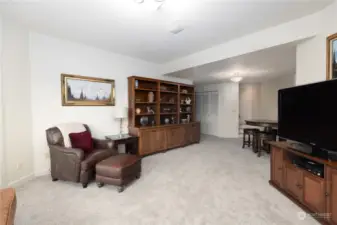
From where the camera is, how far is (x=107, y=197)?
229cm

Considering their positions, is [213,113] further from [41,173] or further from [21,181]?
[21,181]

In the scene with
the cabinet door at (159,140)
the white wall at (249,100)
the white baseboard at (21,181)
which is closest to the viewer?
the white baseboard at (21,181)

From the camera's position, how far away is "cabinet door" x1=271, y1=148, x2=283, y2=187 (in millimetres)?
2408

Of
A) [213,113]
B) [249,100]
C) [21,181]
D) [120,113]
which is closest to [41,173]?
[21,181]

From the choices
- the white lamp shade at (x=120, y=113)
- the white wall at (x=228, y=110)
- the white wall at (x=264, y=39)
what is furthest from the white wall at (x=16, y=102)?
the white wall at (x=228, y=110)

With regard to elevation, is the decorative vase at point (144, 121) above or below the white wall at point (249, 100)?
below

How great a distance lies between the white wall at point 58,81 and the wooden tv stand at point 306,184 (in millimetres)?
3435

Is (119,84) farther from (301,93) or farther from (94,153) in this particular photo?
(301,93)

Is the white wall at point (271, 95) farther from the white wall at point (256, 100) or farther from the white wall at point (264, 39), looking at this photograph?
the white wall at point (264, 39)

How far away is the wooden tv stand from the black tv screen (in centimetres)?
A: 21

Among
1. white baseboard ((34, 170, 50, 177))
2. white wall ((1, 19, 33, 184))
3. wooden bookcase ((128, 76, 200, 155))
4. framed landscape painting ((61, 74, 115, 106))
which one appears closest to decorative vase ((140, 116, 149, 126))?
wooden bookcase ((128, 76, 200, 155))

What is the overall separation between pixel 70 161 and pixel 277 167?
10.4ft

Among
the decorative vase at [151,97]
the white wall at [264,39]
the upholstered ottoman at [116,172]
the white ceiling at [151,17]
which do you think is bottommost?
the upholstered ottoman at [116,172]

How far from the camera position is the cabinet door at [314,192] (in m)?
1.76
